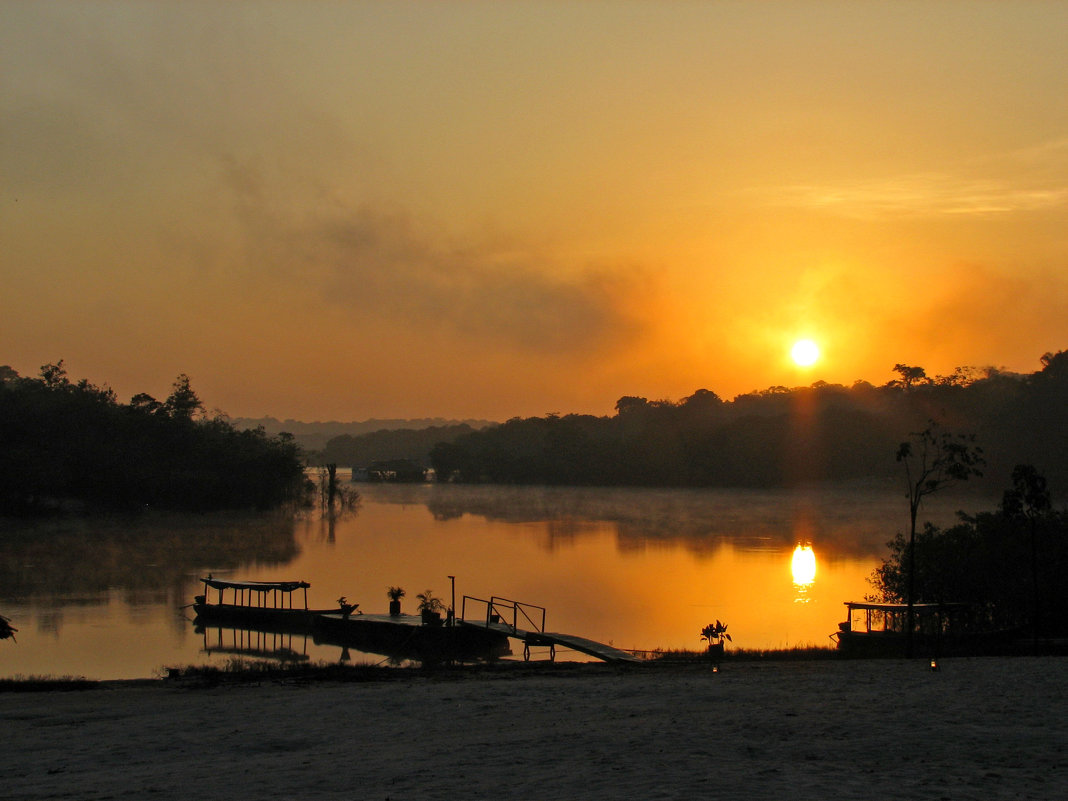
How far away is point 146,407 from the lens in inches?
2749

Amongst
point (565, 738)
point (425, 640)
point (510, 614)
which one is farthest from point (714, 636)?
point (510, 614)

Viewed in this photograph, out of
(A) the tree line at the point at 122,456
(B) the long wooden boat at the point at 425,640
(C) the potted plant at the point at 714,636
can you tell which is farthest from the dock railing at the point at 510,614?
(A) the tree line at the point at 122,456

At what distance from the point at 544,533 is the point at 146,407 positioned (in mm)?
32078

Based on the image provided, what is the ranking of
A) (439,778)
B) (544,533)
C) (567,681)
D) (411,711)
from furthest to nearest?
(544,533)
(567,681)
(411,711)
(439,778)

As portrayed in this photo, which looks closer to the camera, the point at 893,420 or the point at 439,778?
the point at 439,778

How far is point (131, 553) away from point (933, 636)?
37.2m

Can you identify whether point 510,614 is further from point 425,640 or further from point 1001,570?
point 1001,570

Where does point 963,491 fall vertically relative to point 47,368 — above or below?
below

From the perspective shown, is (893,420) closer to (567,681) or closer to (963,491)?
(963,491)

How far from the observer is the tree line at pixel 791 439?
83.5 metres

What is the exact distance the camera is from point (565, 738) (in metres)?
10.1

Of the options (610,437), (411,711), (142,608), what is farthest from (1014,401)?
(411,711)

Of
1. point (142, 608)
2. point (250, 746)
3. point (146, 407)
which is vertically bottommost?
point (142, 608)

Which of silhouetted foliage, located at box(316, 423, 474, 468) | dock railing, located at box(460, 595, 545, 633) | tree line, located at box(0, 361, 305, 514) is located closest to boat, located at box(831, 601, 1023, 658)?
dock railing, located at box(460, 595, 545, 633)
